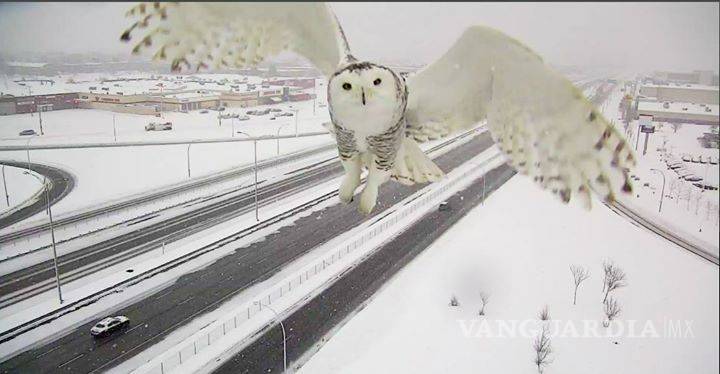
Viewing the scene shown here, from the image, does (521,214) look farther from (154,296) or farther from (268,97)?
(268,97)

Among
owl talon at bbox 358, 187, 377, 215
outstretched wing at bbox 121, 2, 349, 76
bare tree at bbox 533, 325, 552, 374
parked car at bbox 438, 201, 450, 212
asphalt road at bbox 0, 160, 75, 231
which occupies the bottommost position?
A: bare tree at bbox 533, 325, 552, 374

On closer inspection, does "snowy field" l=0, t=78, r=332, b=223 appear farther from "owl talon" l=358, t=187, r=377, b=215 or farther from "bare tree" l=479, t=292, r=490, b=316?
"owl talon" l=358, t=187, r=377, b=215

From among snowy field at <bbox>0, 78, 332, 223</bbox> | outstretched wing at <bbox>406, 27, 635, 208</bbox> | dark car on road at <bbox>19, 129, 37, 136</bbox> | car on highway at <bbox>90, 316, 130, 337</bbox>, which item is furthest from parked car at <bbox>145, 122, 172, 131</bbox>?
outstretched wing at <bbox>406, 27, 635, 208</bbox>

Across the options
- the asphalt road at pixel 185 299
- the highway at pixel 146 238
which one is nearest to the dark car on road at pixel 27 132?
the highway at pixel 146 238

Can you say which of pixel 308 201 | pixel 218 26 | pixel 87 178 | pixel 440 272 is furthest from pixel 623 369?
pixel 87 178

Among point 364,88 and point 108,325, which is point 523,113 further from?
point 108,325

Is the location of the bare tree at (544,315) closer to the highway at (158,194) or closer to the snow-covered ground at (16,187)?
the highway at (158,194)
